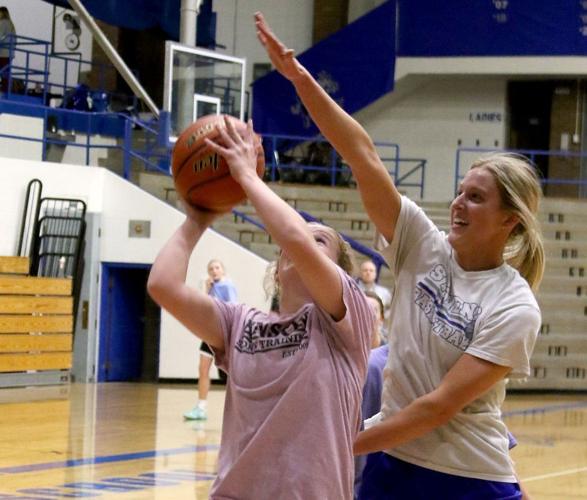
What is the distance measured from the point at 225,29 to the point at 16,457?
Result: 15266mm

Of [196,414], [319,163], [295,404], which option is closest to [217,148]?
[295,404]

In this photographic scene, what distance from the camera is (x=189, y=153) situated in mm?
2785

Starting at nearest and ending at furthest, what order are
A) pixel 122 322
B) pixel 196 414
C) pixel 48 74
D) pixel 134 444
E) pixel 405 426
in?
pixel 405 426 < pixel 134 444 < pixel 196 414 < pixel 122 322 < pixel 48 74

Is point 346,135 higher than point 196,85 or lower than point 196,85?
lower

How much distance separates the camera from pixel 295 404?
8.66 feet

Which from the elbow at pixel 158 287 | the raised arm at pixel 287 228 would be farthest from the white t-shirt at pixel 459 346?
the elbow at pixel 158 287

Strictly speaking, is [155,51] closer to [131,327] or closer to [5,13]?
[5,13]

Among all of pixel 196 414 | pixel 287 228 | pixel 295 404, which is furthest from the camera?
pixel 196 414

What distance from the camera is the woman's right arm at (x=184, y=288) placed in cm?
269

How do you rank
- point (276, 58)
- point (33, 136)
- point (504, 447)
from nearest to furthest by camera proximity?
1. point (276, 58)
2. point (504, 447)
3. point (33, 136)

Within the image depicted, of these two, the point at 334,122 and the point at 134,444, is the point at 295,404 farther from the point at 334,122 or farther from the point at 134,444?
the point at 134,444

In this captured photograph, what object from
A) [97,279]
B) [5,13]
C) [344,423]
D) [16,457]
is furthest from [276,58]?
[5,13]

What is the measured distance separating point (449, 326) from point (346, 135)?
20.3 inches

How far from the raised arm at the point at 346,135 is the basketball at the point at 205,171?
0.16 meters
